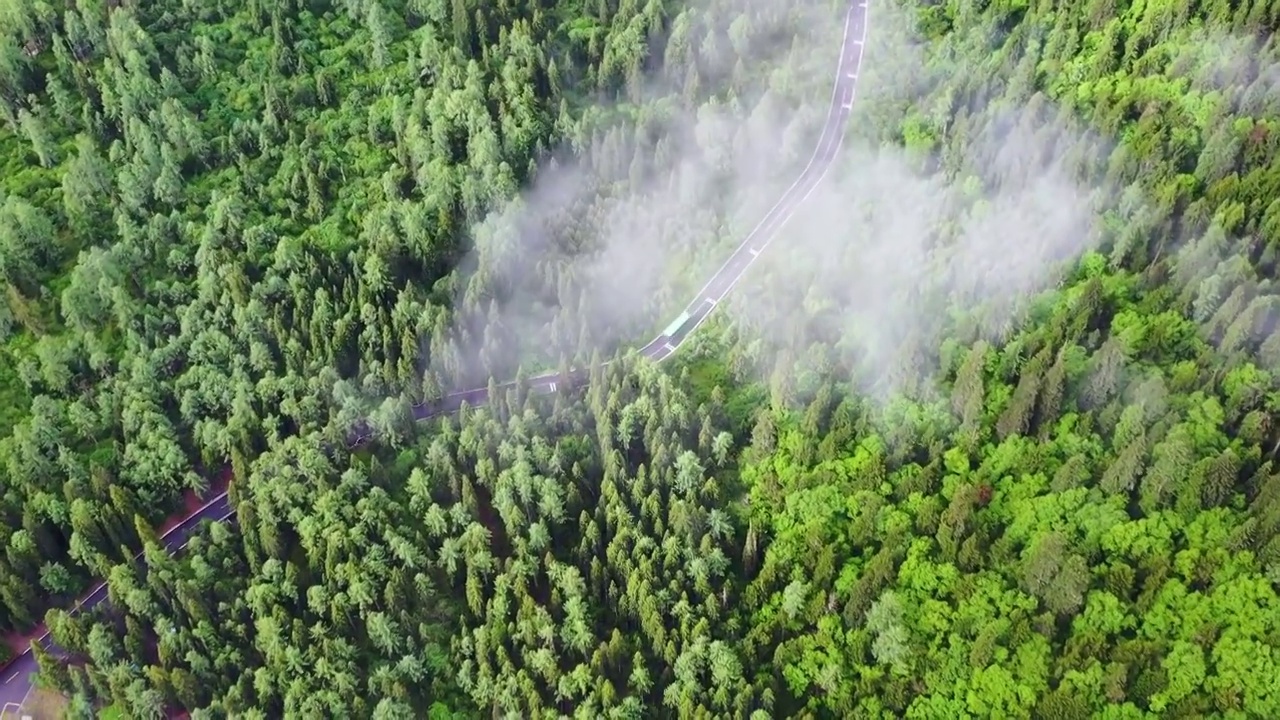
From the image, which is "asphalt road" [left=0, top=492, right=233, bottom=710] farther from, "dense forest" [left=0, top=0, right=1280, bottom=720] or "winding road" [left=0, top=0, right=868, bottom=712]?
"dense forest" [left=0, top=0, right=1280, bottom=720]

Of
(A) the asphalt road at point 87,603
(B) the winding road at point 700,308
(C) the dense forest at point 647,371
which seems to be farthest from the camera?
(B) the winding road at point 700,308

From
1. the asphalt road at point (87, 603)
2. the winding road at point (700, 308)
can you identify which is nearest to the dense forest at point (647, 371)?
the winding road at point (700, 308)

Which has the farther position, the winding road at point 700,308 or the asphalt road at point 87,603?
the winding road at point 700,308

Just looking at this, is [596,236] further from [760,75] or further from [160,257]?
[160,257]

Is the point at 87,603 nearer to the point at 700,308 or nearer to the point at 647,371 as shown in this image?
the point at 647,371

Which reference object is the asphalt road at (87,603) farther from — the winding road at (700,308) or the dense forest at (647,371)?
the dense forest at (647,371)

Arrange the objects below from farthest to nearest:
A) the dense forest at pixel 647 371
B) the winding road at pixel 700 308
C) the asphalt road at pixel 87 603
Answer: the winding road at pixel 700 308 → the asphalt road at pixel 87 603 → the dense forest at pixel 647 371

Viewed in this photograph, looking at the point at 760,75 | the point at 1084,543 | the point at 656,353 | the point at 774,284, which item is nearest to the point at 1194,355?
the point at 1084,543
